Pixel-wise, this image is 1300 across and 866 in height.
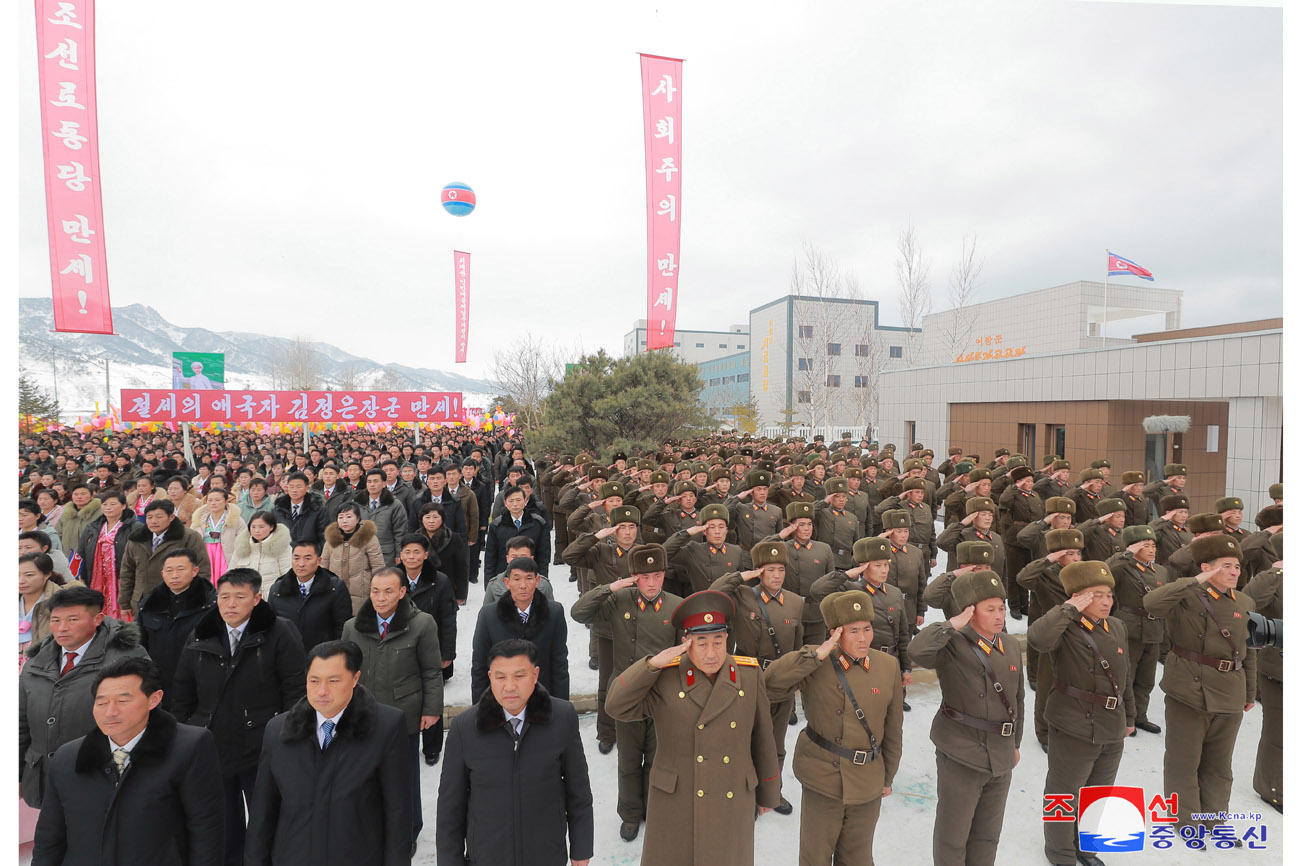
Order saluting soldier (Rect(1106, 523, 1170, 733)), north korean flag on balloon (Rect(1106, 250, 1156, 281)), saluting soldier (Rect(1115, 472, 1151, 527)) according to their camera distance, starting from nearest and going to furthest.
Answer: saluting soldier (Rect(1106, 523, 1170, 733)) < saluting soldier (Rect(1115, 472, 1151, 527)) < north korean flag on balloon (Rect(1106, 250, 1156, 281))

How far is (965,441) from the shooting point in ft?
63.5

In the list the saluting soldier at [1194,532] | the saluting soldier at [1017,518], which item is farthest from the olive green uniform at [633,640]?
the saluting soldier at [1017,518]

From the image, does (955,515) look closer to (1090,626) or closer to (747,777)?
(1090,626)

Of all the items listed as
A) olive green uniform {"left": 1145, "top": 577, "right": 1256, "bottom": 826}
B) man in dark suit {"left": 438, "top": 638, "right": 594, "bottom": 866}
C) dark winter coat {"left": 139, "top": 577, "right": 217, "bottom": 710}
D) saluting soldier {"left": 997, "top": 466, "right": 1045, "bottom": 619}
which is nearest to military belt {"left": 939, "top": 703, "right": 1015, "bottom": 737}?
olive green uniform {"left": 1145, "top": 577, "right": 1256, "bottom": 826}

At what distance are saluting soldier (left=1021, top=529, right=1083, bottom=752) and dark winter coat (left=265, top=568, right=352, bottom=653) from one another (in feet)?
17.6

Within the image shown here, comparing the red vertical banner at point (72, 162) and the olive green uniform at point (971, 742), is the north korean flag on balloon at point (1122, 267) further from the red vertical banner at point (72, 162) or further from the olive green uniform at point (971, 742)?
the red vertical banner at point (72, 162)

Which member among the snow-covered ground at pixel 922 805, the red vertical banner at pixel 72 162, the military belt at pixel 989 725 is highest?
the red vertical banner at pixel 72 162

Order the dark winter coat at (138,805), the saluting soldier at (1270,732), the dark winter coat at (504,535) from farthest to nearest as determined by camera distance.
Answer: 1. the dark winter coat at (504,535)
2. the saluting soldier at (1270,732)
3. the dark winter coat at (138,805)

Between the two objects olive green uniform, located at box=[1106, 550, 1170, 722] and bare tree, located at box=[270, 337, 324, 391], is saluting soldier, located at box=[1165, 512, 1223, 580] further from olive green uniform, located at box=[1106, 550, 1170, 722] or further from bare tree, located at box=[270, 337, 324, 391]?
bare tree, located at box=[270, 337, 324, 391]

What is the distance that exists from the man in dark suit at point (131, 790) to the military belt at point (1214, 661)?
20.8 ft

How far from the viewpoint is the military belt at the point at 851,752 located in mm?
3469

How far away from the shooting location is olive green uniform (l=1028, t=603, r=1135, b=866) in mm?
4109

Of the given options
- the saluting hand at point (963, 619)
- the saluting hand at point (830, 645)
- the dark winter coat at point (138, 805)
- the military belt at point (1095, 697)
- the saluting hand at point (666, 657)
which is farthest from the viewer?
the military belt at point (1095, 697)

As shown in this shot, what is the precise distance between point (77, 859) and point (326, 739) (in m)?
1.03
